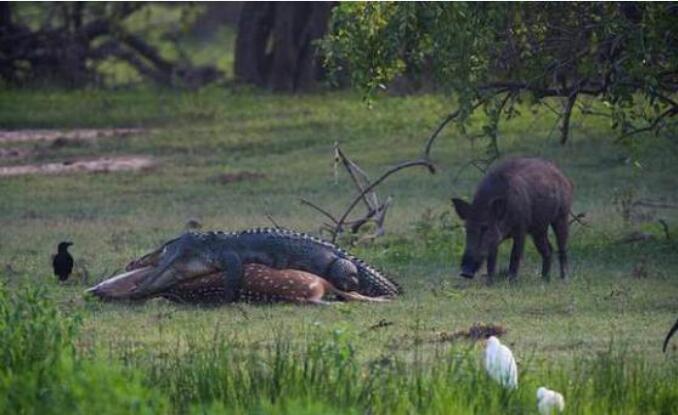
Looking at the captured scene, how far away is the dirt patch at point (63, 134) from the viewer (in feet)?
75.7

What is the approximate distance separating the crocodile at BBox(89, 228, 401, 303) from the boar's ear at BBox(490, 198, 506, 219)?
973 millimetres

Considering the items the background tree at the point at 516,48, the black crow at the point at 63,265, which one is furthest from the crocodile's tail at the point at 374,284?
the black crow at the point at 63,265

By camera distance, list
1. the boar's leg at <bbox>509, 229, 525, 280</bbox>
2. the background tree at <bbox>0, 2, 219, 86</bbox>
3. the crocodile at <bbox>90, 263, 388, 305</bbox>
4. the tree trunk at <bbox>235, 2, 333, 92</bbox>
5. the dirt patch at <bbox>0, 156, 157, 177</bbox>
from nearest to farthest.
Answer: the crocodile at <bbox>90, 263, 388, 305</bbox>
the boar's leg at <bbox>509, 229, 525, 280</bbox>
the dirt patch at <bbox>0, 156, 157, 177</bbox>
the tree trunk at <bbox>235, 2, 333, 92</bbox>
the background tree at <bbox>0, 2, 219, 86</bbox>

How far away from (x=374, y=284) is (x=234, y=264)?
3.35ft

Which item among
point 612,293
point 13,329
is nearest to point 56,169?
point 612,293

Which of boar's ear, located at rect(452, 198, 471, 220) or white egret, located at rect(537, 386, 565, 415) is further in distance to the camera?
boar's ear, located at rect(452, 198, 471, 220)

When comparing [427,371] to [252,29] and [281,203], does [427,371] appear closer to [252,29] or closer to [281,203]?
[281,203]

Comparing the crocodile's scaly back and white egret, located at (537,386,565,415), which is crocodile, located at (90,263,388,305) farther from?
white egret, located at (537,386,565,415)

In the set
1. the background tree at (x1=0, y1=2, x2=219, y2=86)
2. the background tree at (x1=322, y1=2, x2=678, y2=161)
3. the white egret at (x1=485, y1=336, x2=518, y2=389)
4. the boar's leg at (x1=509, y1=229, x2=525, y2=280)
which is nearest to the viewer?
the white egret at (x1=485, y1=336, x2=518, y2=389)

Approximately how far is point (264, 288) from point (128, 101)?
51.2 ft

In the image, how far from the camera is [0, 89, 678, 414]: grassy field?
8391mm

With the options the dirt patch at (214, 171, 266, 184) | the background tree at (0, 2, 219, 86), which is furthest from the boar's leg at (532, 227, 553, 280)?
the background tree at (0, 2, 219, 86)

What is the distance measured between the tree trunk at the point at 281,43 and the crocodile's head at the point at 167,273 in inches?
635

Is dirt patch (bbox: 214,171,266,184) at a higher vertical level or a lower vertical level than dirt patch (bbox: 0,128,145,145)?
lower
